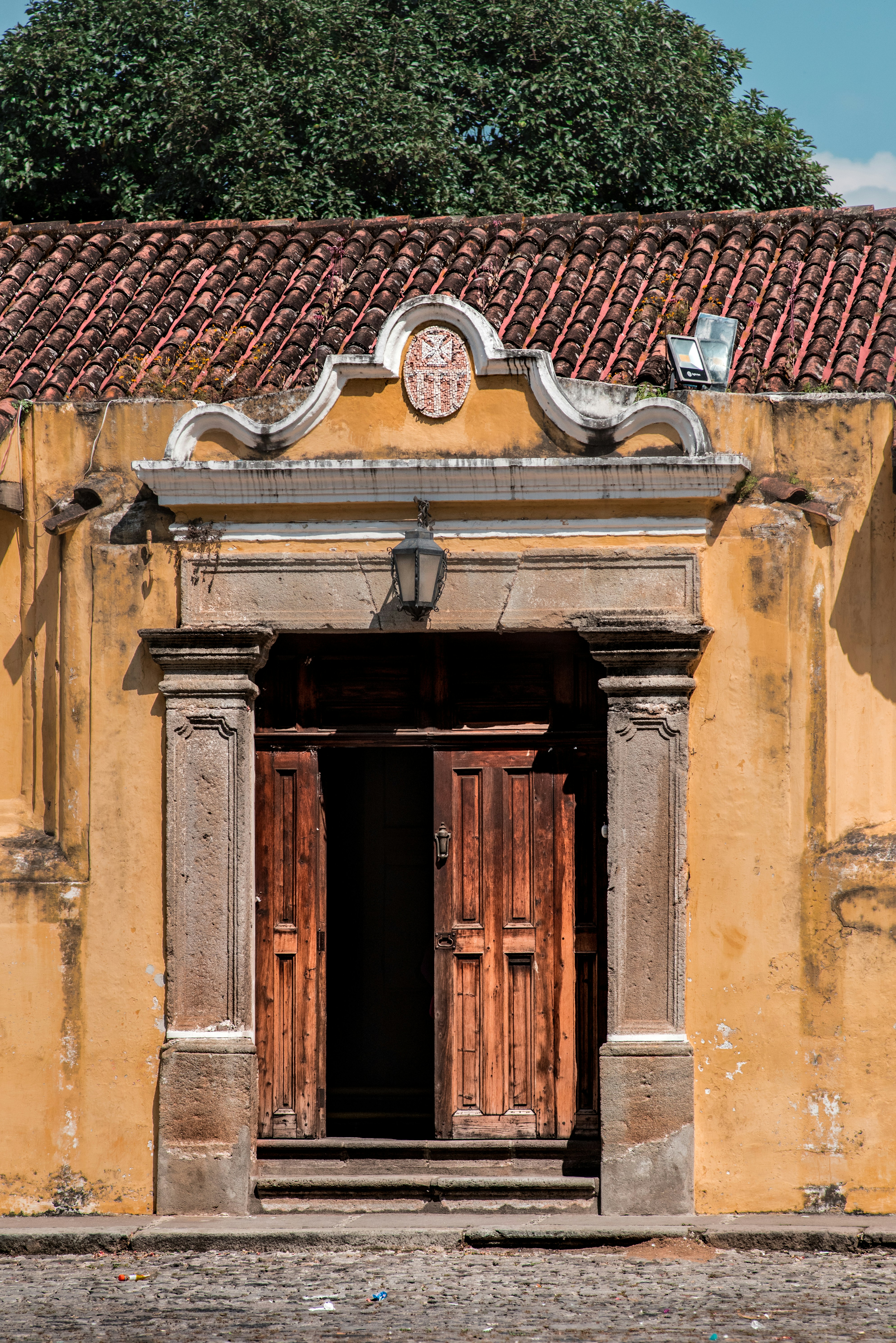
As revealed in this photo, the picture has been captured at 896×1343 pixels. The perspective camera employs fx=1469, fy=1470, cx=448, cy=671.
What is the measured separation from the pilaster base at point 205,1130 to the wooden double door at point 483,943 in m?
0.50

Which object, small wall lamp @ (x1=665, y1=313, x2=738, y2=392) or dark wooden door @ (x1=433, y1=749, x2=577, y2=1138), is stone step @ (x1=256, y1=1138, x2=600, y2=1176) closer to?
dark wooden door @ (x1=433, y1=749, x2=577, y2=1138)

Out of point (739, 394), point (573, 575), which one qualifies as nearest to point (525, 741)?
point (573, 575)

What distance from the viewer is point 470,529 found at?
7.36 meters

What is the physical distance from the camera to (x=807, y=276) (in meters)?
9.09

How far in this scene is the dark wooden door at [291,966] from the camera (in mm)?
7668

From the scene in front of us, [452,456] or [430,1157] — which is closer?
[452,456]

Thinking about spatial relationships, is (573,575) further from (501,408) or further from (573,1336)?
(573,1336)

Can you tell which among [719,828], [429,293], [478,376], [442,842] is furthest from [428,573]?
[429,293]

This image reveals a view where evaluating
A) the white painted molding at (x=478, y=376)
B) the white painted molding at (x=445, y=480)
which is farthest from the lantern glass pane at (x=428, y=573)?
the white painted molding at (x=478, y=376)

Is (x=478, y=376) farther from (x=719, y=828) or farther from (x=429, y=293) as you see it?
(x=719, y=828)

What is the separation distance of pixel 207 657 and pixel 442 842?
154cm

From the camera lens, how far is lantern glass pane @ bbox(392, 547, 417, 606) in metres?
7.13

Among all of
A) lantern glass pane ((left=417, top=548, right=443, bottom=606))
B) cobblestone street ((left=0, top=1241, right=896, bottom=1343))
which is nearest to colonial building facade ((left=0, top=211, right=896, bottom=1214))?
lantern glass pane ((left=417, top=548, right=443, bottom=606))

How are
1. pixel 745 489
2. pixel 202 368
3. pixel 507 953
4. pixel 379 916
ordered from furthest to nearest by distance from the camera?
pixel 379 916 < pixel 202 368 < pixel 507 953 < pixel 745 489
